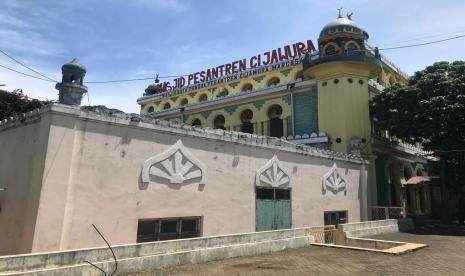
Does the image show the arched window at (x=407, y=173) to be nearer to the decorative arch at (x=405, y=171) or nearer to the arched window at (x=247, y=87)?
the decorative arch at (x=405, y=171)

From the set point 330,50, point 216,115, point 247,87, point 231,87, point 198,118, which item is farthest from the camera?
point 231,87

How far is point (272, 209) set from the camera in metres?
16.2

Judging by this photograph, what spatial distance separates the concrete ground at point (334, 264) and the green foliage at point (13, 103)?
79.3ft

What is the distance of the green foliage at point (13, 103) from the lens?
29.2 meters

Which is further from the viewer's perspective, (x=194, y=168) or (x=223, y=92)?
(x=223, y=92)

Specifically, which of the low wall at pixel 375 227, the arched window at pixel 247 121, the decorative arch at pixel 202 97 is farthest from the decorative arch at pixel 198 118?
the low wall at pixel 375 227

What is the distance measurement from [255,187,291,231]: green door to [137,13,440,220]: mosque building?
10220 mm

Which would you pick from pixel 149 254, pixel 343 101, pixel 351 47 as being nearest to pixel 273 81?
pixel 351 47

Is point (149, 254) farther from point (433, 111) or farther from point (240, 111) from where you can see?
point (240, 111)

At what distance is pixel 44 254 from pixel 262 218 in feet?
30.7

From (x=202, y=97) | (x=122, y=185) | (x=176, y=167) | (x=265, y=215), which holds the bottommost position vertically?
(x=265, y=215)

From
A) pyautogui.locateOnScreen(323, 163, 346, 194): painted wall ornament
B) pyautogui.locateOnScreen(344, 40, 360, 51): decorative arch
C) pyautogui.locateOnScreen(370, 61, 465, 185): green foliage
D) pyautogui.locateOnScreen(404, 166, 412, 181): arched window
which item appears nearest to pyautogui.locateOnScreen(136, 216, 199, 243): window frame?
pyautogui.locateOnScreen(323, 163, 346, 194): painted wall ornament

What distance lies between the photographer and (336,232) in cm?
1759

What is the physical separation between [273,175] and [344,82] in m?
13.7
